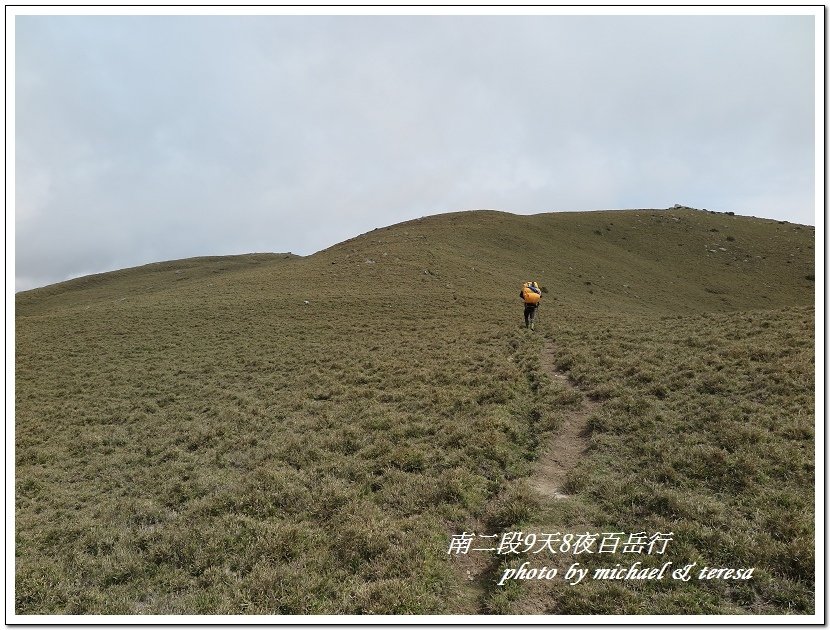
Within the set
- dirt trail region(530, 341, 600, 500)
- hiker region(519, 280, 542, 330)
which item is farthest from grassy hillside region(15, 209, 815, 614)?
hiker region(519, 280, 542, 330)

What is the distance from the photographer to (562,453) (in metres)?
10.9

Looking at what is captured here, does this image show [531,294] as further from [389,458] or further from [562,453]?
[389,458]

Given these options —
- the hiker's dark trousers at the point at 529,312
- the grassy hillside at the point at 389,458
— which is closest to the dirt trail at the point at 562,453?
the grassy hillside at the point at 389,458

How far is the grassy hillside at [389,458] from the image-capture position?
677 centimetres

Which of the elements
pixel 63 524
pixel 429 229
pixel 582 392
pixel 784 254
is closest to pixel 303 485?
pixel 63 524

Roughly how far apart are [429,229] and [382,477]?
54.2 metres

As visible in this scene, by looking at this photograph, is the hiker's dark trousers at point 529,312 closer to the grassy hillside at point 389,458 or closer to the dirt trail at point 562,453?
the grassy hillside at point 389,458

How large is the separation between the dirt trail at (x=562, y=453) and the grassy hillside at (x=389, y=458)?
36cm

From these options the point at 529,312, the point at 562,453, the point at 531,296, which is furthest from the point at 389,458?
the point at 529,312

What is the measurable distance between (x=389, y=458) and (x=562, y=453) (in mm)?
4619

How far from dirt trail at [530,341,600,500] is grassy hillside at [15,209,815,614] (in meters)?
0.36

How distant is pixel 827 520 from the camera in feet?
22.9

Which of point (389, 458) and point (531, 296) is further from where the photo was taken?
point (531, 296)

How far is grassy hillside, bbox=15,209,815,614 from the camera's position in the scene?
677cm
